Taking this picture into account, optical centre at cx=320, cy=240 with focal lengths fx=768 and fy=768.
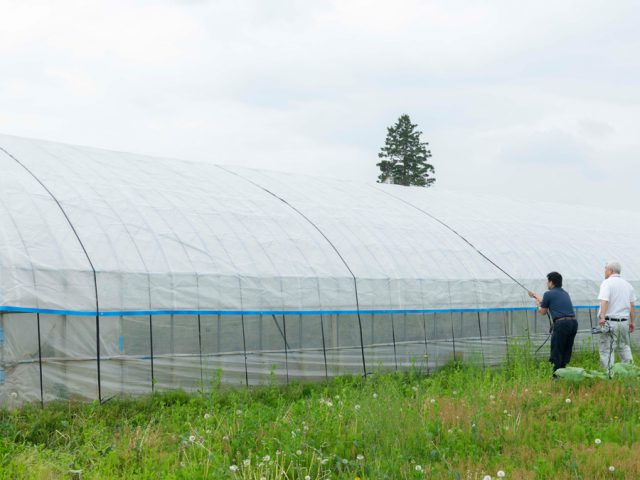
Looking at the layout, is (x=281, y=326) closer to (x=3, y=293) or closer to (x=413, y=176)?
(x=3, y=293)

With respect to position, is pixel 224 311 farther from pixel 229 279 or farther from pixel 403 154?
pixel 403 154

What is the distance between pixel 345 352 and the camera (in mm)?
12250

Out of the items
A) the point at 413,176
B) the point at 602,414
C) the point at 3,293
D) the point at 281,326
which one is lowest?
the point at 602,414

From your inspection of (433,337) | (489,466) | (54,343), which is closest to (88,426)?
(54,343)

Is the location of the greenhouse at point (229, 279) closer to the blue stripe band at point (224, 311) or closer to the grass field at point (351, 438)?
the blue stripe band at point (224, 311)

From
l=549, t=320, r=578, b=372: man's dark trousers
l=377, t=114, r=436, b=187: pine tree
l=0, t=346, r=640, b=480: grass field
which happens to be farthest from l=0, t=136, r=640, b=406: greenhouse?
l=377, t=114, r=436, b=187: pine tree

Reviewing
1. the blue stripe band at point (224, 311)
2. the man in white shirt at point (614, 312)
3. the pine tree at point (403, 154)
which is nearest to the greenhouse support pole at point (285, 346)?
the blue stripe band at point (224, 311)

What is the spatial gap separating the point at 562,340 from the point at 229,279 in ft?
16.3

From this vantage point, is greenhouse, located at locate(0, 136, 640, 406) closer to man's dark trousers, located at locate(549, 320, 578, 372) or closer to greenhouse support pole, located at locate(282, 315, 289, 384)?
greenhouse support pole, located at locate(282, 315, 289, 384)

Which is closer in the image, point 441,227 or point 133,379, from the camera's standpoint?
point 133,379

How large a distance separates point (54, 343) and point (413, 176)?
37317 millimetres

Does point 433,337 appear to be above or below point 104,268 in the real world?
below

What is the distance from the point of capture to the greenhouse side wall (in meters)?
9.52

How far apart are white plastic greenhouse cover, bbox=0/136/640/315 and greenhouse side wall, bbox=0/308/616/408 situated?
0.23 meters
